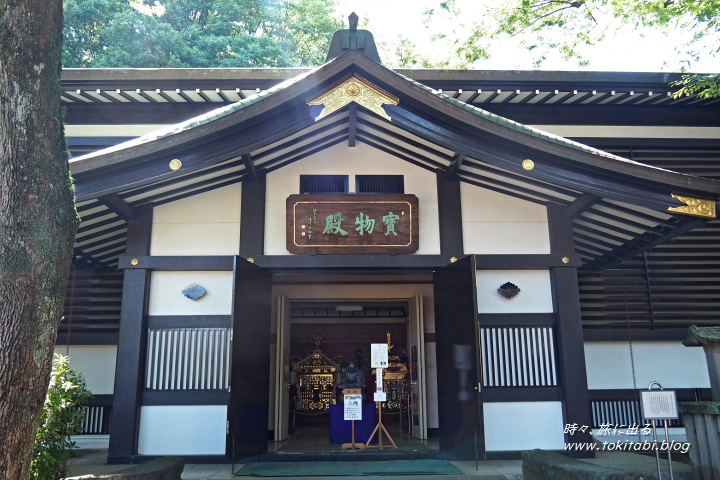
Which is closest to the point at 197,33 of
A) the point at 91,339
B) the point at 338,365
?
the point at 338,365

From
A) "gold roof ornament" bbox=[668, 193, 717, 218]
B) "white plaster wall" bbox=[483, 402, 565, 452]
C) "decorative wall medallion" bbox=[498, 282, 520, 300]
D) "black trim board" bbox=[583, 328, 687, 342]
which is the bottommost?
"white plaster wall" bbox=[483, 402, 565, 452]

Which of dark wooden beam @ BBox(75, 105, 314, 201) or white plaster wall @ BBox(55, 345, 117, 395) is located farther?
white plaster wall @ BBox(55, 345, 117, 395)

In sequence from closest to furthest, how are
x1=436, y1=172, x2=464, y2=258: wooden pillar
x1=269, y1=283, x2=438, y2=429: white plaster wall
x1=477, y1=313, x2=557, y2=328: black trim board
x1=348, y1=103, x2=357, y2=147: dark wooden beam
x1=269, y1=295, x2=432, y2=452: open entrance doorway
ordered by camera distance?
x1=348, y1=103, x2=357, y2=147: dark wooden beam, x1=477, y1=313, x2=557, y2=328: black trim board, x1=436, y1=172, x2=464, y2=258: wooden pillar, x1=269, y1=295, x2=432, y2=452: open entrance doorway, x1=269, y1=283, x2=438, y2=429: white plaster wall

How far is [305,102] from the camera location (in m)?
6.53

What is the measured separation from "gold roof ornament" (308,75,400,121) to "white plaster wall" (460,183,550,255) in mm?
1937

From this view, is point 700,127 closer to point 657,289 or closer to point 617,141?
point 617,141

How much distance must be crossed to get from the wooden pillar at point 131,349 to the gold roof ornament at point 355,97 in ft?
9.46

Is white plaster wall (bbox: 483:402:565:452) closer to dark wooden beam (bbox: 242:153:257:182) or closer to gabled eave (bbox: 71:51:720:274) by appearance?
gabled eave (bbox: 71:51:720:274)

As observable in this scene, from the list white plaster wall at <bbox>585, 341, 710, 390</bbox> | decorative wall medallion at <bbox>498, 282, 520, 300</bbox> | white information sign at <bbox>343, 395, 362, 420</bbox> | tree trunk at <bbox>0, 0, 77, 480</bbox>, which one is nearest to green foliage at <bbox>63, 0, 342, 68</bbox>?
white information sign at <bbox>343, 395, 362, 420</bbox>

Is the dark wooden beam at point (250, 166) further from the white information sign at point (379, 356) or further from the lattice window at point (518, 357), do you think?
the lattice window at point (518, 357)

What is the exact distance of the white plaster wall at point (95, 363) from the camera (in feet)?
29.1

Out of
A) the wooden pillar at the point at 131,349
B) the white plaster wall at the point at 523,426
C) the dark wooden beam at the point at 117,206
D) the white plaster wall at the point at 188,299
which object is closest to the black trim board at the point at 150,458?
the wooden pillar at the point at 131,349

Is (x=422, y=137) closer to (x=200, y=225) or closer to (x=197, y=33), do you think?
(x=200, y=225)

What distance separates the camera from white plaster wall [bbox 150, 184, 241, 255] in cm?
754
